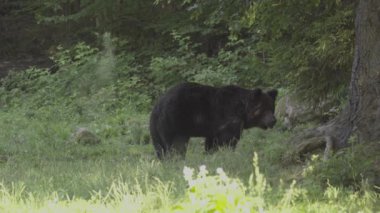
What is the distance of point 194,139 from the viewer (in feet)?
46.6

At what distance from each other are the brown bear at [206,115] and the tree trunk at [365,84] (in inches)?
113

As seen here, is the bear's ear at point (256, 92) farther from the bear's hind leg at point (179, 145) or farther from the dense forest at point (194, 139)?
the bear's hind leg at point (179, 145)

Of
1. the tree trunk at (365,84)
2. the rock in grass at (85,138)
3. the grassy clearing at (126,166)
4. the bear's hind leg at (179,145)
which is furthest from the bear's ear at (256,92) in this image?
the rock in grass at (85,138)

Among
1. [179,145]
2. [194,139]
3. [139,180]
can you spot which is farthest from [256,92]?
[139,180]

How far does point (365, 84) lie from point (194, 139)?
6.61m

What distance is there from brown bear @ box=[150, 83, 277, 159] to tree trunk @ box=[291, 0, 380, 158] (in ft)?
9.38

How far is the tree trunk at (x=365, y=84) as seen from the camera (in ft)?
26.0

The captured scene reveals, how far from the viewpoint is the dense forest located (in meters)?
6.21

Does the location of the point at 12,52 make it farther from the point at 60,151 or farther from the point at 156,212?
the point at 156,212

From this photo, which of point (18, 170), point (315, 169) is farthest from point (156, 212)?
point (18, 170)

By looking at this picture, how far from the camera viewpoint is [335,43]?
967 cm

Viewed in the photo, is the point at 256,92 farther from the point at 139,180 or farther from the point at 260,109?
the point at 139,180

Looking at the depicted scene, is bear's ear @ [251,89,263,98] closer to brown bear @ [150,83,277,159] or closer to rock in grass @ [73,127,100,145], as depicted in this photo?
brown bear @ [150,83,277,159]

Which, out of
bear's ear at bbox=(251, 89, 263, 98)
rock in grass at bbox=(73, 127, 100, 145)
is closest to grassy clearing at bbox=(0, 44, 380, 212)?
rock in grass at bbox=(73, 127, 100, 145)
